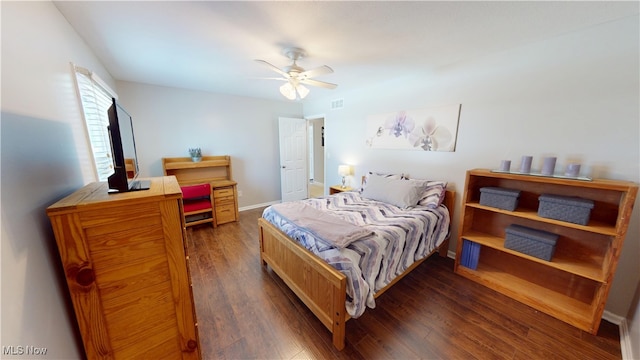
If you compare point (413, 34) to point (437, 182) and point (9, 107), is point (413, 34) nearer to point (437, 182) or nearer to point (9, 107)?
point (437, 182)

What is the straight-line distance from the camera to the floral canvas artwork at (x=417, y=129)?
2.62 m

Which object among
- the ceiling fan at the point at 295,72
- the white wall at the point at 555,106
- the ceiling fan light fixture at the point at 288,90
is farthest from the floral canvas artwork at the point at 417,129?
the ceiling fan light fixture at the point at 288,90

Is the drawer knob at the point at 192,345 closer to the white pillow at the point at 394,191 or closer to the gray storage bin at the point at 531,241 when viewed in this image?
the white pillow at the point at 394,191

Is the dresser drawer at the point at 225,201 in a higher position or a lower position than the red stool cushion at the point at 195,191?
lower

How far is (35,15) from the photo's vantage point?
1.12 meters

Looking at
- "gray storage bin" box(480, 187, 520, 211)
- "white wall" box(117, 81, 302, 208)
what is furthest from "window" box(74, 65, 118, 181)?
"gray storage bin" box(480, 187, 520, 211)

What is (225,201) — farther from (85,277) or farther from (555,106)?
(555,106)

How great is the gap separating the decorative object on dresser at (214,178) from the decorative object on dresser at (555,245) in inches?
134

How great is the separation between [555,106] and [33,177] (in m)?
3.56

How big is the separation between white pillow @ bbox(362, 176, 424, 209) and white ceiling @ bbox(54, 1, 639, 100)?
142 cm

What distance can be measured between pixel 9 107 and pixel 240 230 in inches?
114

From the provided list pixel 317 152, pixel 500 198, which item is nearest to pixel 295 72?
pixel 500 198

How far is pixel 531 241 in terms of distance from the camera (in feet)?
6.32

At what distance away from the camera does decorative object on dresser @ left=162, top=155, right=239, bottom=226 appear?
3531mm
